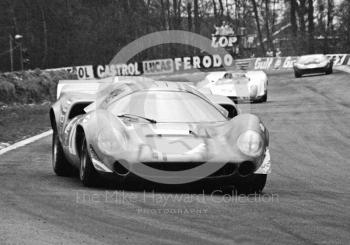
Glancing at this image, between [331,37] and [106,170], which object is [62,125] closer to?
[106,170]

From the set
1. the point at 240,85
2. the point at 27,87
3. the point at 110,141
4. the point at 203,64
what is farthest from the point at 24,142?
the point at 203,64

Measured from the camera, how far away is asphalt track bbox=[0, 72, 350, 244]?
16.4ft

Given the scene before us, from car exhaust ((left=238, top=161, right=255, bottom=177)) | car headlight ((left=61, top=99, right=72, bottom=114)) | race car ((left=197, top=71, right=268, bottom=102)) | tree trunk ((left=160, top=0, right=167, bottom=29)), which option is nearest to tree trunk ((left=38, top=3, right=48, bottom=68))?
tree trunk ((left=160, top=0, right=167, bottom=29))

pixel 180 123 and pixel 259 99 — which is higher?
pixel 180 123

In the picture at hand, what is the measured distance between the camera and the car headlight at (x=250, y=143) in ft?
24.6

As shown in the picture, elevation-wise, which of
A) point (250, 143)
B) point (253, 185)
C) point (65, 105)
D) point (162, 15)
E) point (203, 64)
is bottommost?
point (203, 64)

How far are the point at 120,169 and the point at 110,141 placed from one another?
0.93 feet

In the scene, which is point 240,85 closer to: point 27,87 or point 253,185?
point 27,87

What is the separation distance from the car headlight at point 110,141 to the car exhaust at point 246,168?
3.53ft

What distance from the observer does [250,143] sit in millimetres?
7547

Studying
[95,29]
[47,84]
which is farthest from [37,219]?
[95,29]

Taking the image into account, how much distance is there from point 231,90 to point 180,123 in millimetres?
17540

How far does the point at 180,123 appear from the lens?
802 centimetres

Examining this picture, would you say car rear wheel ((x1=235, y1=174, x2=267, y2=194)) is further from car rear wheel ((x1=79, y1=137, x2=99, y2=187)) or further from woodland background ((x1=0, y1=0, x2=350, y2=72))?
woodland background ((x1=0, y1=0, x2=350, y2=72))
